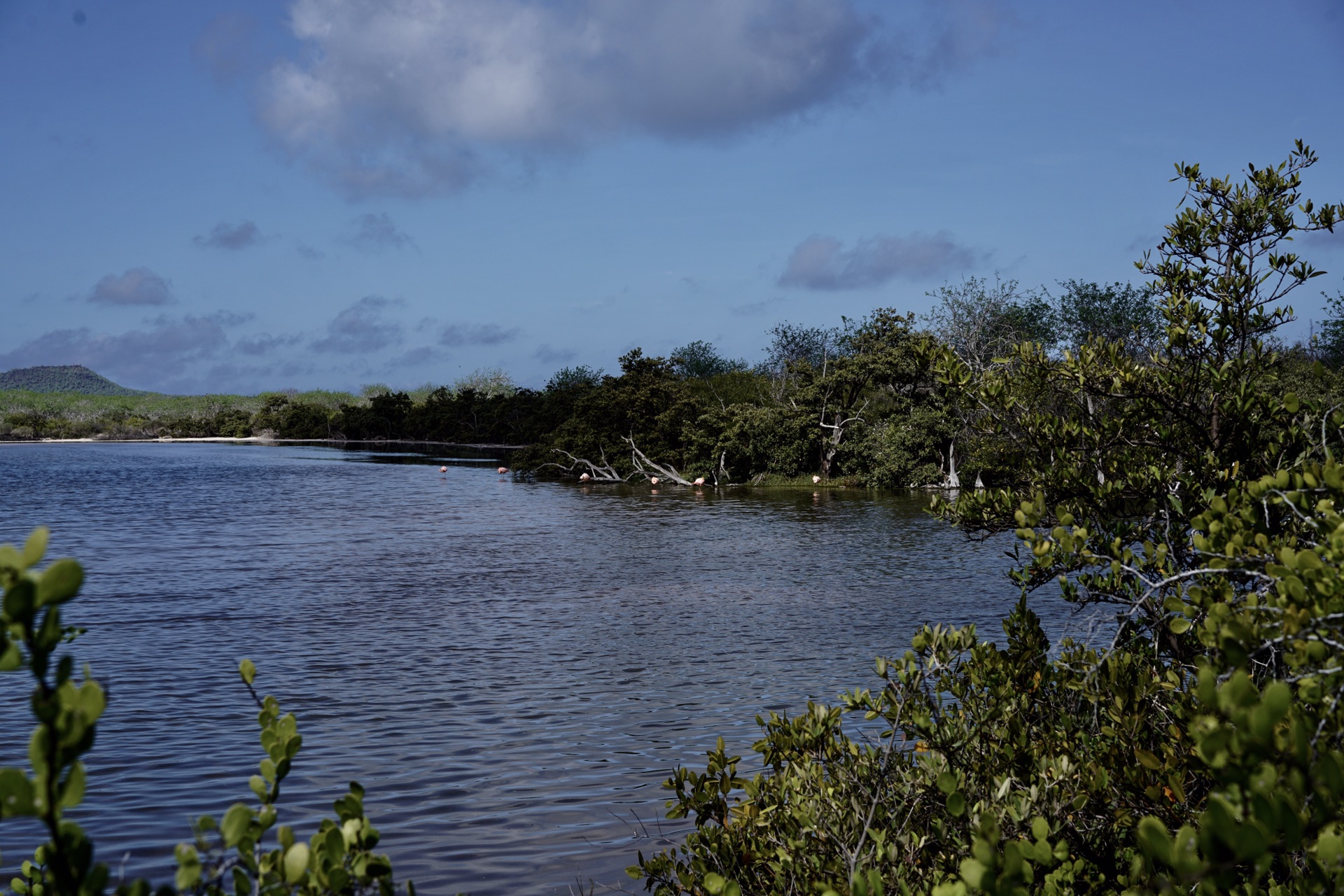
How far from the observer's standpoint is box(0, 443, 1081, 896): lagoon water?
8.58 meters

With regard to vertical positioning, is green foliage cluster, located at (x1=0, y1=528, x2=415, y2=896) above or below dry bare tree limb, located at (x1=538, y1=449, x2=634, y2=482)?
above

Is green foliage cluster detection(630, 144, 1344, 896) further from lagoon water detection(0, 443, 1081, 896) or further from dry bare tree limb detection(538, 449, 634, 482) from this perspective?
dry bare tree limb detection(538, 449, 634, 482)

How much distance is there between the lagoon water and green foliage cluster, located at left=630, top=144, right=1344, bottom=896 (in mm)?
629

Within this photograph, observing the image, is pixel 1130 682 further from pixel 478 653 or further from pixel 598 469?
pixel 598 469

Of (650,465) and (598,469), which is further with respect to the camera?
(598,469)

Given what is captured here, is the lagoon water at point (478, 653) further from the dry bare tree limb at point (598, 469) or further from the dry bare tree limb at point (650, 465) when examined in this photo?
the dry bare tree limb at point (598, 469)

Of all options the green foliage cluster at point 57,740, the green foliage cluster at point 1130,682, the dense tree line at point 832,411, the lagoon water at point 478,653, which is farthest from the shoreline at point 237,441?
the green foliage cluster at point 57,740

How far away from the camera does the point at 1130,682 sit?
5672 millimetres

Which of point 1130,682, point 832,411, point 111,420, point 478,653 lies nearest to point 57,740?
point 1130,682

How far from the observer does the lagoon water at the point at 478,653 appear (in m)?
8.58

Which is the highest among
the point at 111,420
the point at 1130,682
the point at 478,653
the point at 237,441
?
the point at 111,420

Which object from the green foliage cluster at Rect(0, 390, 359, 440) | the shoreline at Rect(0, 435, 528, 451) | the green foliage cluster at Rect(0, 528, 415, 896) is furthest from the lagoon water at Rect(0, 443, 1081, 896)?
the green foliage cluster at Rect(0, 390, 359, 440)

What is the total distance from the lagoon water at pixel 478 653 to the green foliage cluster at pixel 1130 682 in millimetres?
629

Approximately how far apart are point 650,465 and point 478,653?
3828 centimetres
